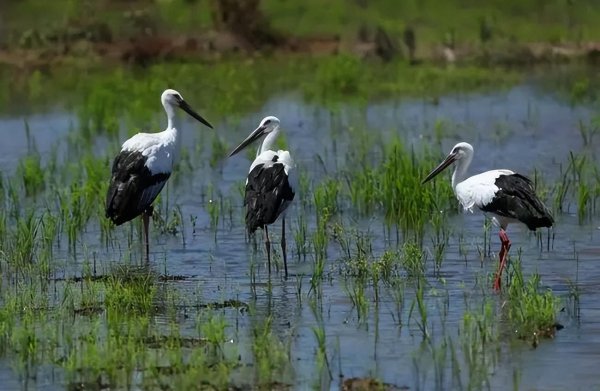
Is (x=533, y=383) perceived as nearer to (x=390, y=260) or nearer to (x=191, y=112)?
(x=390, y=260)

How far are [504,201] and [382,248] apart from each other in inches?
57.5

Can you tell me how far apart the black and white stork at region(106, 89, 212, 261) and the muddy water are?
0.39 m

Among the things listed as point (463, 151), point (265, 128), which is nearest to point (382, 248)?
point (463, 151)

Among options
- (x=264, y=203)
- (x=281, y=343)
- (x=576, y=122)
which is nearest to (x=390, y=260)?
(x=264, y=203)

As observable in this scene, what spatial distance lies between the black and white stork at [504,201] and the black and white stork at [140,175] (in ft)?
8.38

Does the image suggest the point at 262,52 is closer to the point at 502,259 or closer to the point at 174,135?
the point at 174,135

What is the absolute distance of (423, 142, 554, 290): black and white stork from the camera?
10.9m

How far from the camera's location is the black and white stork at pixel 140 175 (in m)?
12.3

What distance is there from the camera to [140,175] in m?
12.5

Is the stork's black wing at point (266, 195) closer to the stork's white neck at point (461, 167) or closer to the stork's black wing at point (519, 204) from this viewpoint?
the stork's white neck at point (461, 167)

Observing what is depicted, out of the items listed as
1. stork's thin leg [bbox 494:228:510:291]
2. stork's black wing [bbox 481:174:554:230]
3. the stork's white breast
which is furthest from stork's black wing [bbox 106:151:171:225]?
stork's thin leg [bbox 494:228:510:291]

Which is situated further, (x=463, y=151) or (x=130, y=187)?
(x=130, y=187)

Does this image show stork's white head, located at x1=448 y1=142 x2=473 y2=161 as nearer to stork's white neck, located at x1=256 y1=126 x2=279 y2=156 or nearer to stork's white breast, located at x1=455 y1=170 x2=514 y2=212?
stork's white breast, located at x1=455 y1=170 x2=514 y2=212

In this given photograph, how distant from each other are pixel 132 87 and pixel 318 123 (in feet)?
13.8
